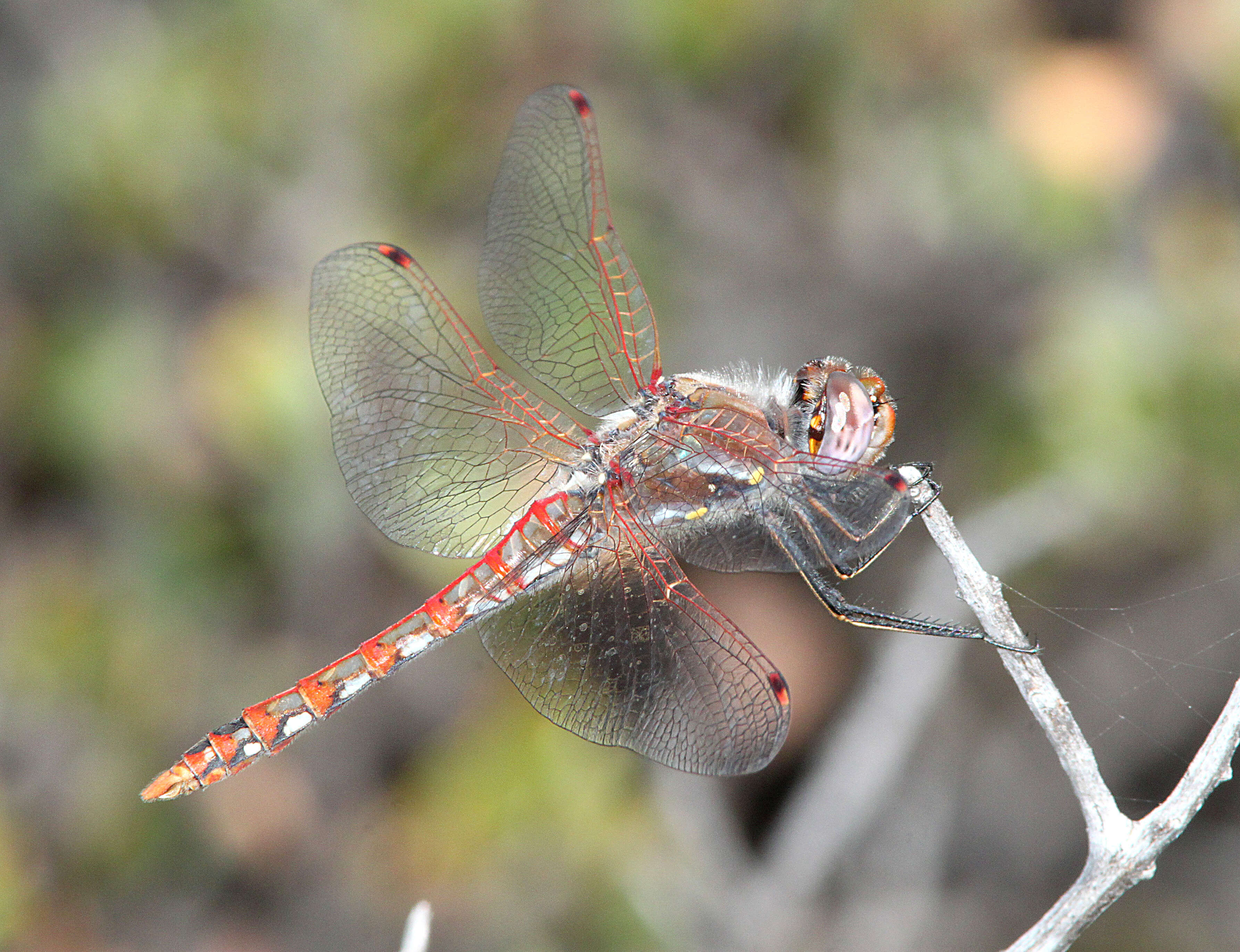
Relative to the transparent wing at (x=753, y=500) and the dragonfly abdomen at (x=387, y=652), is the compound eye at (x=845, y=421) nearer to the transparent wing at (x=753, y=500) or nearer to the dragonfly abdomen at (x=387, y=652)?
the transparent wing at (x=753, y=500)

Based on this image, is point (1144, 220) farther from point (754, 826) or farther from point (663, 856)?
point (663, 856)

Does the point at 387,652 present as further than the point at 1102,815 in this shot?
Yes

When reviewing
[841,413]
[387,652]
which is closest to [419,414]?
[387,652]

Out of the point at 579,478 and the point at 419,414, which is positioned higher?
the point at 419,414

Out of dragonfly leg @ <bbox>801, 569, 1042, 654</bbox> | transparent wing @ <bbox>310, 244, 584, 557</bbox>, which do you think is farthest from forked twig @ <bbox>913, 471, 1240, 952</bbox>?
transparent wing @ <bbox>310, 244, 584, 557</bbox>

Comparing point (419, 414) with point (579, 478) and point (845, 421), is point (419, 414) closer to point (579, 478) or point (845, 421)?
point (579, 478)

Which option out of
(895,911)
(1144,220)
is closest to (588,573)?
(895,911)
